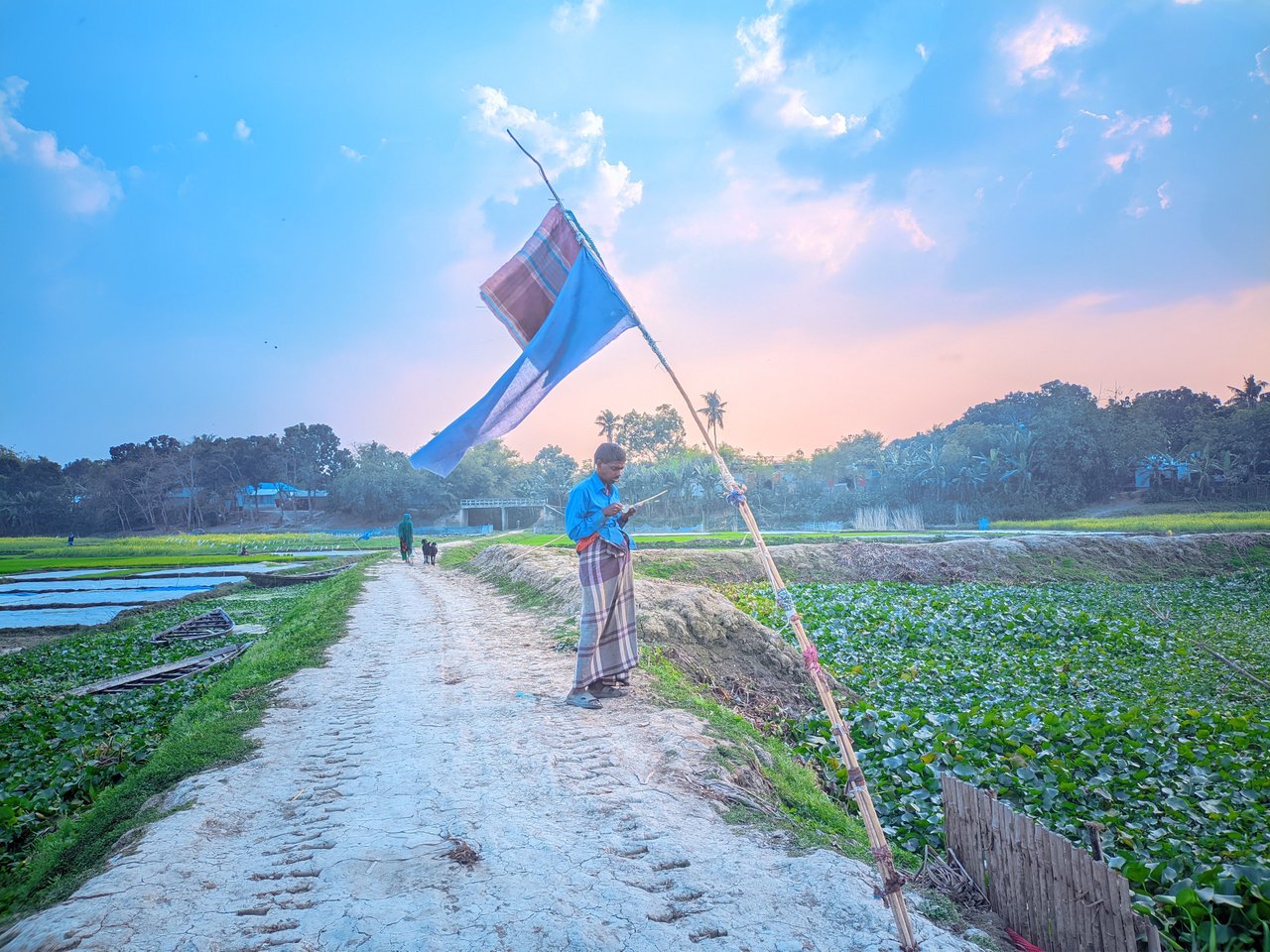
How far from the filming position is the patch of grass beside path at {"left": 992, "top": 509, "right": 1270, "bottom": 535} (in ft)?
88.2

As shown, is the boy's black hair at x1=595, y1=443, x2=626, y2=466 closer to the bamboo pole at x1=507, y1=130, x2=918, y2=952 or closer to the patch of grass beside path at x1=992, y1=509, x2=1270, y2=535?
the bamboo pole at x1=507, y1=130, x2=918, y2=952

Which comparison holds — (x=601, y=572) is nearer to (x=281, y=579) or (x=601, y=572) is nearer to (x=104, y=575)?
(x=281, y=579)

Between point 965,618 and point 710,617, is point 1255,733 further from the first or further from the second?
point 965,618

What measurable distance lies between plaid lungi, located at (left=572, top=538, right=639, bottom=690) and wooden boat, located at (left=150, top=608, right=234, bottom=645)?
1069 centimetres

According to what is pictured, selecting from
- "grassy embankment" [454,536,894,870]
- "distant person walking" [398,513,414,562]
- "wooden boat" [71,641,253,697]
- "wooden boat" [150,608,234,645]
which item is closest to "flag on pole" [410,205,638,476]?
"grassy embankment" [454,536,894,870]

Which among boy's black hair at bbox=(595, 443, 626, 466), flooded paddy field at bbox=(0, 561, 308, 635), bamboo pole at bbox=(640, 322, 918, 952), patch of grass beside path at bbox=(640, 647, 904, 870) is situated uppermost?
boy's black hair at bbox=(595, 443, 626, 466)

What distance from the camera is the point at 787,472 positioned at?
5859cm

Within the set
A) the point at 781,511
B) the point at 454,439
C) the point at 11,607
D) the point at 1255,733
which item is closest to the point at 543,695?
the point at 454,439

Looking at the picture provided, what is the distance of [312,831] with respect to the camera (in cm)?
377

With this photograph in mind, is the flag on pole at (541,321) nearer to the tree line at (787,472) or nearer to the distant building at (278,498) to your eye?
the tree line at (787,472)

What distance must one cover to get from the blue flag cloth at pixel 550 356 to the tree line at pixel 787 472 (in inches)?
1367

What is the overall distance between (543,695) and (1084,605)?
41.9 feet

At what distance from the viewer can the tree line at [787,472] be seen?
41344 millimetres

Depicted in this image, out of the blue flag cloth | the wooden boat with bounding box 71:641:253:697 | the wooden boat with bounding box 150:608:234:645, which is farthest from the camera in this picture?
the wooden boat with bounding box 150:608:234:645
